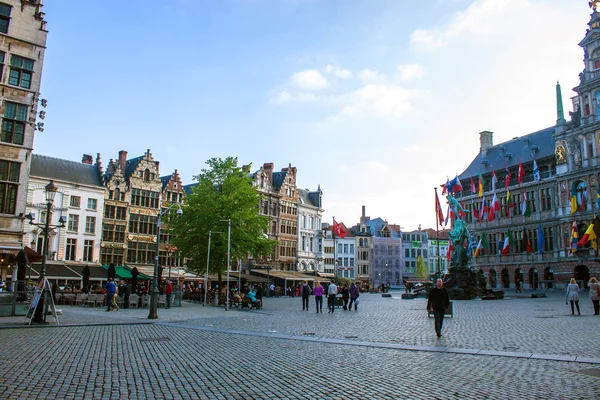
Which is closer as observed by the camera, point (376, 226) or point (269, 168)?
point (269, 168)

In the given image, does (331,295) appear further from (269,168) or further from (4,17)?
(269,168)

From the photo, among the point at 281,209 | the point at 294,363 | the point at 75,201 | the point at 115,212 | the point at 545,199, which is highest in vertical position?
the point at 545,199

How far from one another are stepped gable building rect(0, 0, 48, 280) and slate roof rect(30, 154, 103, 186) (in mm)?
18991

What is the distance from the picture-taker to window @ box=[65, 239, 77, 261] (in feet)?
149

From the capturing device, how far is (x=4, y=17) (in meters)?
27.0

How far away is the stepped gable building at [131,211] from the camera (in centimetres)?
4906

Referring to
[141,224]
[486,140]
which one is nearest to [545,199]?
[486,140]

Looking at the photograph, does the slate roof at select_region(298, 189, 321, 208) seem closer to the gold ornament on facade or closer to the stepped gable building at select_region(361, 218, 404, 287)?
the stepped gable building at select_region(361, 218, 404, 287)

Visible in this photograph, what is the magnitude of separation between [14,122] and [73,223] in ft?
69.2

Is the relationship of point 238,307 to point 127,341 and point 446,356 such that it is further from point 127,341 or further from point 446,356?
point 446,356

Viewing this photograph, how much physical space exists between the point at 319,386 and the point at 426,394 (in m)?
1.70

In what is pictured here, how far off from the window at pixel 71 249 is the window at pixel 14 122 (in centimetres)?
2071

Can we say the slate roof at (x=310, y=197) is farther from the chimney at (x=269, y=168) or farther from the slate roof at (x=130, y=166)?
the slate roof at (x=130, y=166)

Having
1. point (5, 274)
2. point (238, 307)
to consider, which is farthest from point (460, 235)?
point (5, 274)
